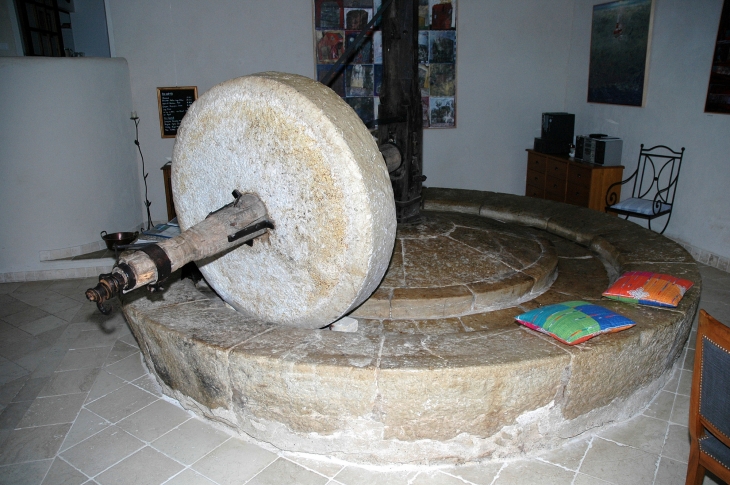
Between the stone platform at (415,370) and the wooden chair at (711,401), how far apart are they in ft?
1.86

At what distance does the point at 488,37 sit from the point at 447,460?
624 centimetres

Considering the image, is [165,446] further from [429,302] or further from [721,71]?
[721,71]

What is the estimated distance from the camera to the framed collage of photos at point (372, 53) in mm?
7117

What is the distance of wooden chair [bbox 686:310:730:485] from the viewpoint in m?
2.15

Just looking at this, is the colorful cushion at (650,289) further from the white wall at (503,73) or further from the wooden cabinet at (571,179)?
the wooden cabinet at (571,179)

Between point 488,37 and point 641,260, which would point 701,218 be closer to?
point 641,260

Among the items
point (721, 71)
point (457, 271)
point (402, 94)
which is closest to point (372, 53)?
point (402, 94)

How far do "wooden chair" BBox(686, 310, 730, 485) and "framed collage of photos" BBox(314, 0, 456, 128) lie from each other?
537 centimetres

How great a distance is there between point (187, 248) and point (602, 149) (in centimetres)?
567

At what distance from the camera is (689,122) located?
5836mm

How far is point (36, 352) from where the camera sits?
422 cm

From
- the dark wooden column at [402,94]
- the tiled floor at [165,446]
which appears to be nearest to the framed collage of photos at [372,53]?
the dark wooden column at [402,94]

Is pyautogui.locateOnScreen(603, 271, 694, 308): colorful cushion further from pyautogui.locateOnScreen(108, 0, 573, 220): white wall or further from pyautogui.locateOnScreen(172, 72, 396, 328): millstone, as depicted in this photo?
pyautogui.locateOnScreen(108, 0, 573, 220): white wall

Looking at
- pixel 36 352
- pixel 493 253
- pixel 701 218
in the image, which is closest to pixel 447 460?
pixel 493 253
